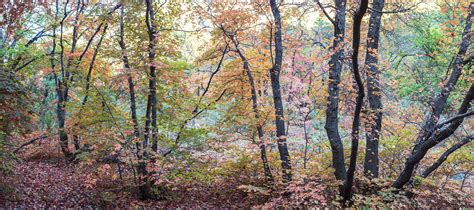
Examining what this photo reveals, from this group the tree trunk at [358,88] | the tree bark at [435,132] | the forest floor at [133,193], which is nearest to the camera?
the tree trunk at [358,88]

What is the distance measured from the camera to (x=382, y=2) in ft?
31.6

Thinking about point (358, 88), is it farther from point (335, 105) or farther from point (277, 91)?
point (277, 91)

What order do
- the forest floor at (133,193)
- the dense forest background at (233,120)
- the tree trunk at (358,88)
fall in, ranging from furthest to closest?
the dense forest background at (233,120)
the forest floor at (133,193)
the tree trunk at (358,88)

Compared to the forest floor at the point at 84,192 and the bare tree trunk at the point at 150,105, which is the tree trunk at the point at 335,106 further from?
the bare tree trunk at the point at 150,105

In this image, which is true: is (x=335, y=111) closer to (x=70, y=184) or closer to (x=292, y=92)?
(x=292, y=92)

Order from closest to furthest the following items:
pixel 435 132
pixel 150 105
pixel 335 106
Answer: pixel 435 132 < pixel 335 106 < pixel 150 105

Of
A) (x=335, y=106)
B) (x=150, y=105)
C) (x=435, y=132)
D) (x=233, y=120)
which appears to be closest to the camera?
(x=435, y=132)

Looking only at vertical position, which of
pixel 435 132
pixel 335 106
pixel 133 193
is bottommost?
pixel 133 193

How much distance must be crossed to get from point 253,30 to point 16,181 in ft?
27.6

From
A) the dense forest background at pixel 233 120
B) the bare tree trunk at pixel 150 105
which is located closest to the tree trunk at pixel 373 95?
the dense forest background at pixel 233 120

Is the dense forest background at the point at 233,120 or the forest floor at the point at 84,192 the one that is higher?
the dense forest background at the point at 233,120

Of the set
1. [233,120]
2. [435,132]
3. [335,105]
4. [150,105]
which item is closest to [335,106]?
[335,105]

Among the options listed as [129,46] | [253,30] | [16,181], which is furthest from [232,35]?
[16,181]

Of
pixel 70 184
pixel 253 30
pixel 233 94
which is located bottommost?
pixel 70 184
